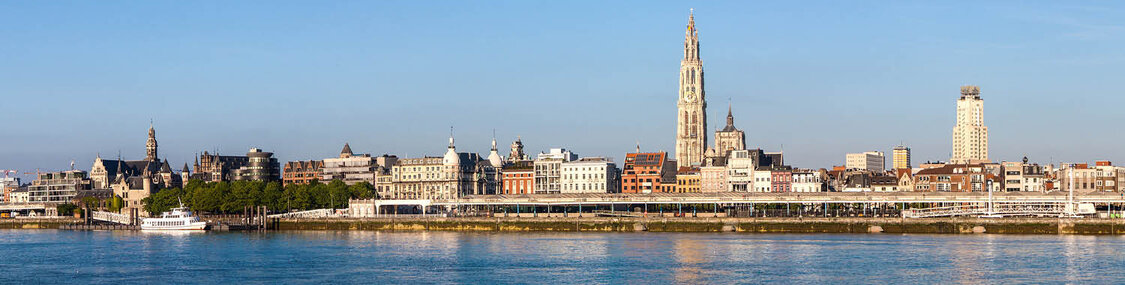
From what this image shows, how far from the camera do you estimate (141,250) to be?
337 ft

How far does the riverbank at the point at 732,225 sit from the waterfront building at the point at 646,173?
52.0 metres

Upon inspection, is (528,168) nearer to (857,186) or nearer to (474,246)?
(857,186)

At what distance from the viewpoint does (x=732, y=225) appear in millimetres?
126500

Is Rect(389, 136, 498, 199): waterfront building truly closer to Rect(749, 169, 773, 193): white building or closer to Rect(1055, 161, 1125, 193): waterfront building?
Rect(749, 169, 773, 193): white building

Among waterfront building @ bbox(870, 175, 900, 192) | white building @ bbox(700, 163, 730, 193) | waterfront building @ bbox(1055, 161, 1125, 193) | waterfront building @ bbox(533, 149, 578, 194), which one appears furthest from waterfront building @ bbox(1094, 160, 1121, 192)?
waterfront building @ bbox(533, 149, 578, 194)

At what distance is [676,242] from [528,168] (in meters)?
93.6

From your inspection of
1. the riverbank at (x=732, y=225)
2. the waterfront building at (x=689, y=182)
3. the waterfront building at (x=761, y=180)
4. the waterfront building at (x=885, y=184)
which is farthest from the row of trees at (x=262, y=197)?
the waterfront building at (x=885, y=184)

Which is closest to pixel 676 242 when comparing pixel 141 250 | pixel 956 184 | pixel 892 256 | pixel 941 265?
pixel 892 256

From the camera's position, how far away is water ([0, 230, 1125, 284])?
76.1 meters

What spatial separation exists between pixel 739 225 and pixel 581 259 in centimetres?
4003

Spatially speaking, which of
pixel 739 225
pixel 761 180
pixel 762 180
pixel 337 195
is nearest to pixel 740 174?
pixel 761 180

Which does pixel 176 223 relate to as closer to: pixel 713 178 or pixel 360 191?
pixel 360 191

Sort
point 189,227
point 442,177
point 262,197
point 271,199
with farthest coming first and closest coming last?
point 442,177, point 271,199, point 262,197, point 189,227

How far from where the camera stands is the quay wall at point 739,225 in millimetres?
116688
